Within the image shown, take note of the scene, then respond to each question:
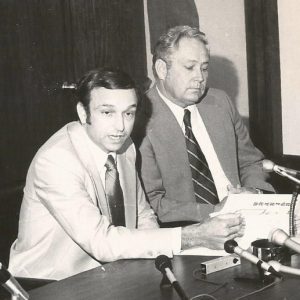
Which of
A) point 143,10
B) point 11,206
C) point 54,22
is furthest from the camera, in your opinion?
point 143,10

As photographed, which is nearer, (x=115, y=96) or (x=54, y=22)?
(x=115, y=96)

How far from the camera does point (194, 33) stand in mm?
3232

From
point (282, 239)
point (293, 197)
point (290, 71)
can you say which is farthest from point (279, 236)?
point (290, 71)

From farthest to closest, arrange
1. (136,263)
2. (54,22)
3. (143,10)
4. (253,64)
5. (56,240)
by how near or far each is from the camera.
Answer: (253,64) → (143,10) → (54,22) → (56,240) → (136,263)

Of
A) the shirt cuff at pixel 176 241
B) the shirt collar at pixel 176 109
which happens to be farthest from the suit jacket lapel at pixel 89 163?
the shirt collar at pixel 176 109

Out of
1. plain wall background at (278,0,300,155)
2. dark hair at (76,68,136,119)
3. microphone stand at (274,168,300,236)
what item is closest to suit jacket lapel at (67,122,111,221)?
dark hair at (76,68,136,119)

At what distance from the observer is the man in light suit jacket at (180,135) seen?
10.2ft

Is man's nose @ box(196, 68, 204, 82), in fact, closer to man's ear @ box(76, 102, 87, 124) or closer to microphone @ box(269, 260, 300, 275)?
man's ear @ box(76, 102, 87, 124)

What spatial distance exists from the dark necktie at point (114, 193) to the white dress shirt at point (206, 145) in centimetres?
88

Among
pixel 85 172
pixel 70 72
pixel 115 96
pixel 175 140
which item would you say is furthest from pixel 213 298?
pixel 70 72

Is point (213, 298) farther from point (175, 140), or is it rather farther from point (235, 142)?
point (235, 142)

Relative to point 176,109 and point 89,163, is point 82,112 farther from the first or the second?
point 176,109

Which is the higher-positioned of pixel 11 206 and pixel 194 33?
pixel 194 33

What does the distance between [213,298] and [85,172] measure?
930 mm
